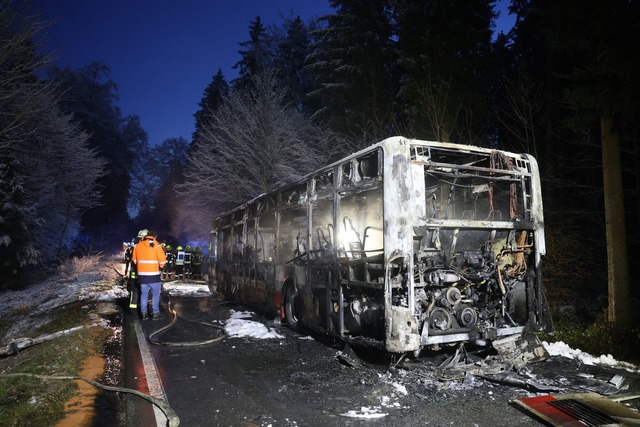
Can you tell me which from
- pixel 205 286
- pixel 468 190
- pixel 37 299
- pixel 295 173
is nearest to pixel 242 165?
pixel 295 173

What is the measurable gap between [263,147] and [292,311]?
13.6m

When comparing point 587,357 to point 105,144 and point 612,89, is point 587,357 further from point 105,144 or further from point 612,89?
point 105,144

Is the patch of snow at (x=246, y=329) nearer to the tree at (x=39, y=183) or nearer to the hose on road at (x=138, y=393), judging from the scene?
the hose on road at (x=138, y=393)

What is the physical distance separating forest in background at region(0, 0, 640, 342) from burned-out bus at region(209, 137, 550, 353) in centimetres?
227

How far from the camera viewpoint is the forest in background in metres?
6.86

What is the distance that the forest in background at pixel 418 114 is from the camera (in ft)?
22.5

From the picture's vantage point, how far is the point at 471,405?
3.93 m

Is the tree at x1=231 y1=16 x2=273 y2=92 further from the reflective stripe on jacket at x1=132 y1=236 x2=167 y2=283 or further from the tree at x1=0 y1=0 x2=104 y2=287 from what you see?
the reflective stripe on jacket at x1=132 y1=236 x2=167 y2=283

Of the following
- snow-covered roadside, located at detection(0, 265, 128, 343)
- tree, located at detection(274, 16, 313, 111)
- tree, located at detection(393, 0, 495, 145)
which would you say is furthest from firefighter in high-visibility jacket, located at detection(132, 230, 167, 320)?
tree, located at detection(274, 16, 313, 111)

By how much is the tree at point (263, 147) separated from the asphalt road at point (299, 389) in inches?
543

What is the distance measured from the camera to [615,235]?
6816mm

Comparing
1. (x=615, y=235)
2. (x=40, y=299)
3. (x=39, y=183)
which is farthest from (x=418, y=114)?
(x=39, y=183)

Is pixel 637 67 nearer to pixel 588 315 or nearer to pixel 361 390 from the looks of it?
pixel 588 315

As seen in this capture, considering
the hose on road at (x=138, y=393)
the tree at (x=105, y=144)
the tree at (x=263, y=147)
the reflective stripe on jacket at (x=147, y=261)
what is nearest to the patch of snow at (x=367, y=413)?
the hose on road at (x=138, y=393)
